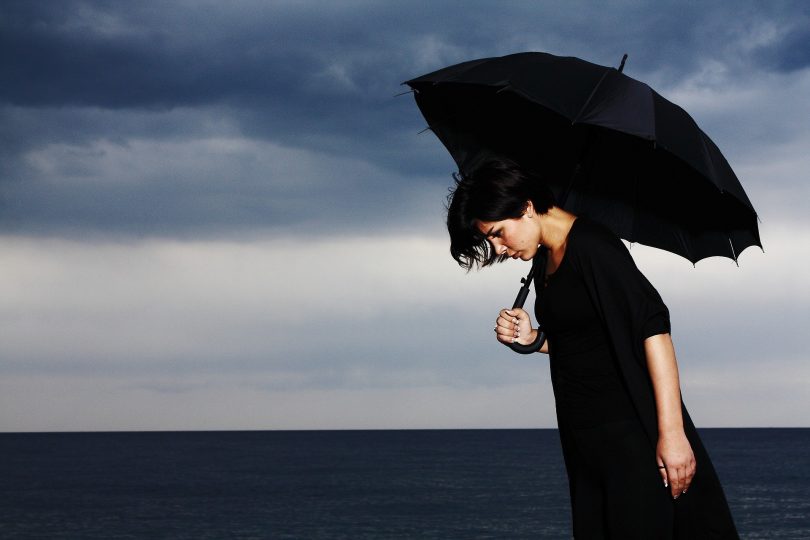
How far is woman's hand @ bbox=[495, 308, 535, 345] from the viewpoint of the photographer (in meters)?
3.73

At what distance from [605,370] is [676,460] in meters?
0.37

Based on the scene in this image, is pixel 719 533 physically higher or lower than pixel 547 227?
lower

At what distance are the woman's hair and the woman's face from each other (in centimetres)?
2

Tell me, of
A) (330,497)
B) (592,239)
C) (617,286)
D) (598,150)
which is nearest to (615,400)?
(617,286)

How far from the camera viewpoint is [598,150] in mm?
4285

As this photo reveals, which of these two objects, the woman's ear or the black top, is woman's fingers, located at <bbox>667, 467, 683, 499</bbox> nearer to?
the black top

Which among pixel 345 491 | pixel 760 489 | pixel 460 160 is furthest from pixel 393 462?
pixel 460 160

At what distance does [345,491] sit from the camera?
76.8 meters

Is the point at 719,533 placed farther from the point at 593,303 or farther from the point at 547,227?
the point at 547,227

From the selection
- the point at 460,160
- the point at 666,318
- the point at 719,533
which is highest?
the point at 460,160

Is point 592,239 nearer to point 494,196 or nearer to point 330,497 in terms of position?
point 494,196

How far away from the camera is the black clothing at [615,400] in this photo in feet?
10.0

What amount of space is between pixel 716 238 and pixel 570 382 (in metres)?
1.61

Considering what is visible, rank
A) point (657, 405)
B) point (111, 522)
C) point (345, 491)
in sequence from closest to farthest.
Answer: point (657, 405) → point (111, 522) → point (345, 491)
